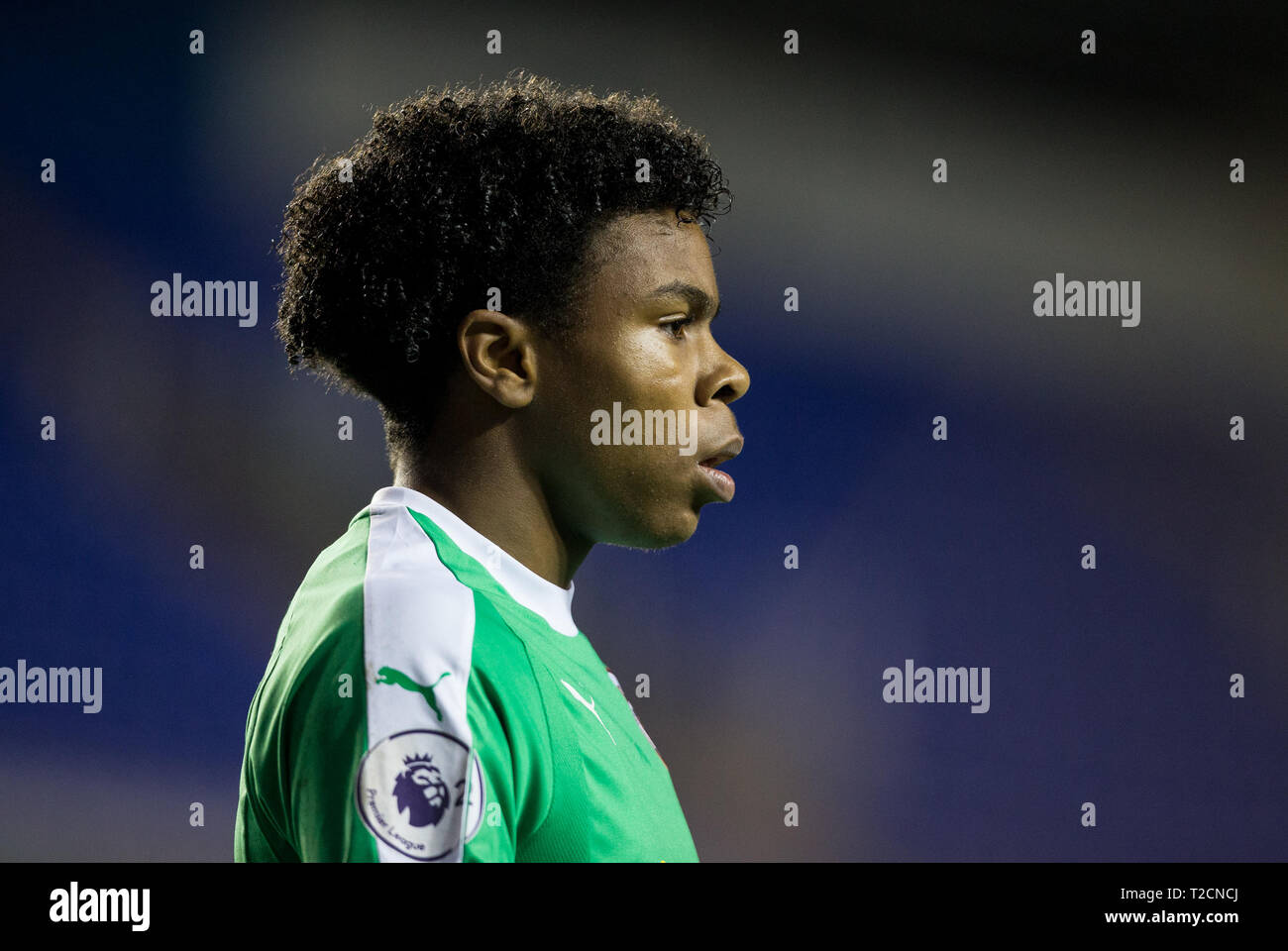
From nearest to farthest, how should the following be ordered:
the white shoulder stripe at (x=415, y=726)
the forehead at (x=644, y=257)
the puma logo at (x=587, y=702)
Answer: the white shoulder stripe at (x=415, y=726), the puma logo at (x=587, y=702), the forehead at (x=644, y=257)

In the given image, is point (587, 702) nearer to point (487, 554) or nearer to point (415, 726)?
point (487, 554)

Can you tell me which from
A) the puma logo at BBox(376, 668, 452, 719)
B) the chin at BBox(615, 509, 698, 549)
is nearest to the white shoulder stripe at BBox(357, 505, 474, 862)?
the puma logo at BBox(376, 668, 452, 719)

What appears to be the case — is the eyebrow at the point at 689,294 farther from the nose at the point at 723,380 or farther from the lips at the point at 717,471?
the lips at the point at 717,471

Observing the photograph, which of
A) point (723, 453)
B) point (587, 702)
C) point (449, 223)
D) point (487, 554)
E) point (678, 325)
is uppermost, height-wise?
point (449, 223)

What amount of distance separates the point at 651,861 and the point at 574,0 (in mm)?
2131

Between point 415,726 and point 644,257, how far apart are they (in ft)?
1.98

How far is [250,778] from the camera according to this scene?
1152mm

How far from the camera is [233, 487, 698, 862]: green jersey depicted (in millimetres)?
926

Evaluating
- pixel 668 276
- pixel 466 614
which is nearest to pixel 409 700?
pixel 466 614

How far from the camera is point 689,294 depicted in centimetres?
129

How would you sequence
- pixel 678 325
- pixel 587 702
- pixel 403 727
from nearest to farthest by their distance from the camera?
pixel 403 727 → pixel 587 702 → pixel 678 325

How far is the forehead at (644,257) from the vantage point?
127 cm

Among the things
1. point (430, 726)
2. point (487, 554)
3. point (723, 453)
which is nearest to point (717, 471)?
point (723, 453)

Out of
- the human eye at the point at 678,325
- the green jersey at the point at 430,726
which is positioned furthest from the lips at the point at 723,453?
the green jersey at the point at 430,726
